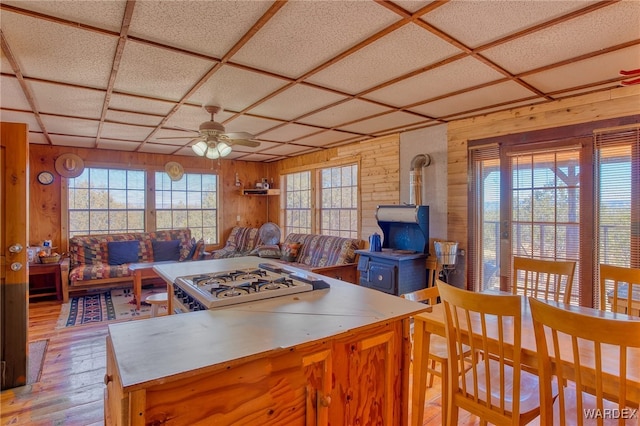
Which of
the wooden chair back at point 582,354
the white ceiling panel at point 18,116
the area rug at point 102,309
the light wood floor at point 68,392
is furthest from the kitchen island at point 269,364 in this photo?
the white ceiling panel at point 18,116

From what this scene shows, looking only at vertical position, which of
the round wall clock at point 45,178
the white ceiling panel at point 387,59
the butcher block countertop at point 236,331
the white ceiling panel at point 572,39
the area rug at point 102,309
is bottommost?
the area rug at point 102,309

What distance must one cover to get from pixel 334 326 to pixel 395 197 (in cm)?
339

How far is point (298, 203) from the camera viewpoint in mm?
6609

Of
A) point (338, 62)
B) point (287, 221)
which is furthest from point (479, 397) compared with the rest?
point (287, 221)

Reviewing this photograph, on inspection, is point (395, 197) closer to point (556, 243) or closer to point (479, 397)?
point (556, 243)

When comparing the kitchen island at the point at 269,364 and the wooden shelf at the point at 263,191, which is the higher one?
the wooden shelf at the point at 263,191

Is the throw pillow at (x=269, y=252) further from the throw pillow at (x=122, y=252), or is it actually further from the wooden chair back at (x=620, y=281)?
the wooden chair back at (x=620, y=281)

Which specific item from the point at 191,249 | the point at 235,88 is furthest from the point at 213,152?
the point at 191,249

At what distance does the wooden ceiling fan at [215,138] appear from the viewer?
3.02 metres

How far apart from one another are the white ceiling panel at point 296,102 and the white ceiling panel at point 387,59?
0.69 feet

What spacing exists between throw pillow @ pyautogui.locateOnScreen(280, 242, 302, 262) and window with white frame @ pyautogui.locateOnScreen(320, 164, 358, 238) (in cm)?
71

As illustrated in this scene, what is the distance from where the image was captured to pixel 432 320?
6.12 feet

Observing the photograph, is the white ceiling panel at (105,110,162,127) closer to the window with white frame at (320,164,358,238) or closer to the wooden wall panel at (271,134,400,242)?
the wooden wall panel at (271,134,400,242)

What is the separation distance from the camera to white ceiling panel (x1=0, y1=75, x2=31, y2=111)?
8.41 ft
